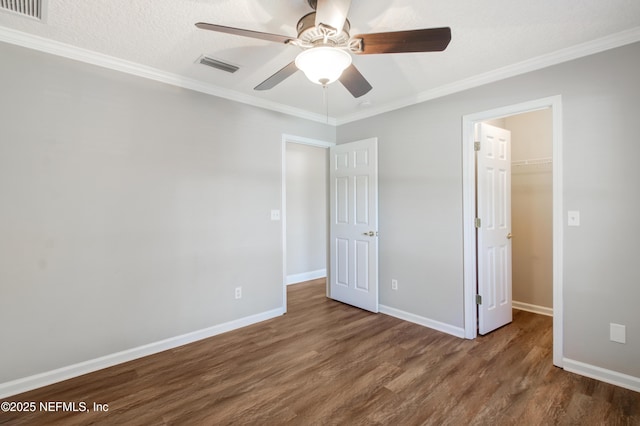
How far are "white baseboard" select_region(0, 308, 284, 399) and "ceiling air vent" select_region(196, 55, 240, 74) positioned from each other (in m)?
2.47

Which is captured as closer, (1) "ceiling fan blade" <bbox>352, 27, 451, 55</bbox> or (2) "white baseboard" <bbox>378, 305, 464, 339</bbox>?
(1) "ceiling fan blade" <bbox>352, 27, 451, 55</bbox>

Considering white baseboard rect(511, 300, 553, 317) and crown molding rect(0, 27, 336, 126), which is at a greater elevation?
crown molding rect(0, 27, 336, 126)

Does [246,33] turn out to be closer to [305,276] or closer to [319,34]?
[319,34]

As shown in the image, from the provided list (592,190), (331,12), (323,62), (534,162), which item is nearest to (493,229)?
(592,190)

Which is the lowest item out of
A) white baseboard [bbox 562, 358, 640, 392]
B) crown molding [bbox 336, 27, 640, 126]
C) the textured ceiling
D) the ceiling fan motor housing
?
white baseboard [bbox 562, 358, 640, 392]

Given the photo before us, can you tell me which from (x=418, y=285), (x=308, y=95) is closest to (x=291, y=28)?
(x=308, y=95)

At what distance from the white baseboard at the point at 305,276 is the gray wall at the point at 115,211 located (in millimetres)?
1730

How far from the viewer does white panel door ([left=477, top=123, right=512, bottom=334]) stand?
3.05 metres

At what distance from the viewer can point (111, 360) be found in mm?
2498

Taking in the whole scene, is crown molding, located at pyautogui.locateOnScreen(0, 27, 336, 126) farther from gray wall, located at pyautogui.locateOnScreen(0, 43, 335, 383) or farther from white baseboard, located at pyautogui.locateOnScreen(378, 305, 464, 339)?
white baseboard, located at pyautogui.locateOnScreen(378, 305, 464, 339)

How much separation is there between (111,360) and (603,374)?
151 inches

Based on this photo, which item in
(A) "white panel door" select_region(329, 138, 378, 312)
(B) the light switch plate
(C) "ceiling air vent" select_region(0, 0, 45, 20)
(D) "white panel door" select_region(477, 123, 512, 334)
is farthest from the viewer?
(A) "white panel door" select_region(329, 138, 378, 312)

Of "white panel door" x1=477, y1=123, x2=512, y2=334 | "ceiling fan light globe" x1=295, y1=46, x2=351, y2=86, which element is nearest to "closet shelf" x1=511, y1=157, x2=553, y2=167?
"white panel door" x1=477, y1=123, x2=512, y2=334

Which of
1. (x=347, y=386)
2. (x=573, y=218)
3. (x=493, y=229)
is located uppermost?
(x=573, y=218)
